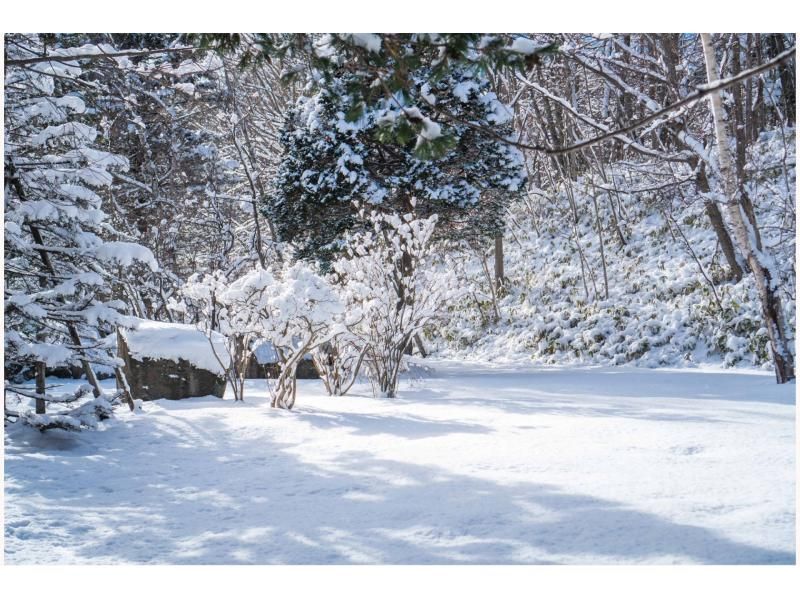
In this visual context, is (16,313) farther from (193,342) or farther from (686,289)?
(686,289)

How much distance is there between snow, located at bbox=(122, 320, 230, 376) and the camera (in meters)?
6.23

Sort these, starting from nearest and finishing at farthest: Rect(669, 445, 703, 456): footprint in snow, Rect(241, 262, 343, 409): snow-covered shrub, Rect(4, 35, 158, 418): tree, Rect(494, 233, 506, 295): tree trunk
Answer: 1. Rect(669, 445, 703, 456): footprint in snow
2. Rect(4, 35, 158, 418): tree
3. Rect(241, 262, 343, 409): snow-covered shrub
4. Rect(494, 233, 506, 295): tree trunk

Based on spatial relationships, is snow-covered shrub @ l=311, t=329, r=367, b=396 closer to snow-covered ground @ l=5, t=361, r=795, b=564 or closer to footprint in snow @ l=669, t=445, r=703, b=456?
snow-covered ground @ l=5, t=361, r=795, b=564

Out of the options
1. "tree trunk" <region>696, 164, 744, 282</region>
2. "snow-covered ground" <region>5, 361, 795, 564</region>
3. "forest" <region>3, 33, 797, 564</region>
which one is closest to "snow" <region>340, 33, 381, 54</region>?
"forest" <region>3, 33, 797, 564</region>

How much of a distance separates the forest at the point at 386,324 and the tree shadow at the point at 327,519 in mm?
15

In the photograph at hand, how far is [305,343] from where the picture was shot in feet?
16.5

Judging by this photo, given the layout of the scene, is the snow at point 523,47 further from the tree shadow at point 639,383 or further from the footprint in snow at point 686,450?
the tree shadow at point 639,383

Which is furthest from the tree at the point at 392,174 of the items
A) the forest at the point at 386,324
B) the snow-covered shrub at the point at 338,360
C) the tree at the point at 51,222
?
the tree at the point at 51,222

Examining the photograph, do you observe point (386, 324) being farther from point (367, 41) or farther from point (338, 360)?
point (367, 41)

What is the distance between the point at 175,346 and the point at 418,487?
4.52m

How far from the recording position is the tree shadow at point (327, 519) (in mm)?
1886

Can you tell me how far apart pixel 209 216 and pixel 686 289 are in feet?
30.9

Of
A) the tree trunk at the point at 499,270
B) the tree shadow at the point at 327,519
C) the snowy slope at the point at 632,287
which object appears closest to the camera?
the tree shadow at the point at 327,519

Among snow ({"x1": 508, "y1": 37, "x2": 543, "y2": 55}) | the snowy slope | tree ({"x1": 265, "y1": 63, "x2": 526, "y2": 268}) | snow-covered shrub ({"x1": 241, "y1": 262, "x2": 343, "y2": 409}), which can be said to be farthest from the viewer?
tree ({"x1": 265, "y1": 63, "x2": 526, "y2": 268})
